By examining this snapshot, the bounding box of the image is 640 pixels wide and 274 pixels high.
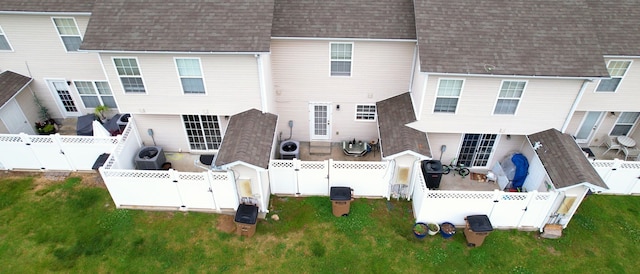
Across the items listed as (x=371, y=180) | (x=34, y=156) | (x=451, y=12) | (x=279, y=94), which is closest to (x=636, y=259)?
(x=371, y=180)

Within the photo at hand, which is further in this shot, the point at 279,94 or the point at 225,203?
the point at 279,94

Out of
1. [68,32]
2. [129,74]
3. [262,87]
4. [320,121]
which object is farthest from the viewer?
[320,121]

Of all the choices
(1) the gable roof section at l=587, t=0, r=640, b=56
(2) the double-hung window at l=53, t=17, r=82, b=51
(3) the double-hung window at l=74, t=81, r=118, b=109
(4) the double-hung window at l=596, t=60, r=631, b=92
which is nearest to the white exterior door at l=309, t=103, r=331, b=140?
(3) the double-hung window at l=74, t=81, r=118, b=109

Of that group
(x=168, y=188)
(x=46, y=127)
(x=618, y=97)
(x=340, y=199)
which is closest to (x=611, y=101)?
(x=618, y=97)

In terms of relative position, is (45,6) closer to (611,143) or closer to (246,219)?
(246,219)

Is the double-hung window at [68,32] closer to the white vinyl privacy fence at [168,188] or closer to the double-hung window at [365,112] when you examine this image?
the white vinyl privacy fence at [168,188]

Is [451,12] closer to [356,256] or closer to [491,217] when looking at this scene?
[491,217]

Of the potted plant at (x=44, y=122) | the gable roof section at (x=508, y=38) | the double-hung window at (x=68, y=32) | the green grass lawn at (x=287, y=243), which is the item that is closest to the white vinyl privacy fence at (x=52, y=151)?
the green grass lawn at (x=287, y=243)
